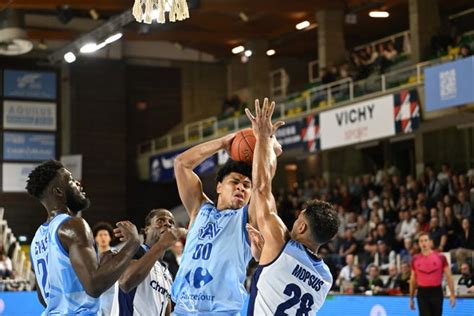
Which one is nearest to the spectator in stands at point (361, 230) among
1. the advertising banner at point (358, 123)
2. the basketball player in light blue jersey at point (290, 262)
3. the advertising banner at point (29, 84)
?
the advertising banner at point (358, 123)

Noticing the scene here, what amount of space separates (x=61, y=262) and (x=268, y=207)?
3.95ft

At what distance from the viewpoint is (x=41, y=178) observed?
17.4 feet

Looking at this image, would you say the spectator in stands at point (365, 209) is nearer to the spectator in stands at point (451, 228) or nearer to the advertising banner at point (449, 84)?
the advertising banner at point (449, 84)

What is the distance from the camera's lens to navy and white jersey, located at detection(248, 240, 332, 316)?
510 centimetres

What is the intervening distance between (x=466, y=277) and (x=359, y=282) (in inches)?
115

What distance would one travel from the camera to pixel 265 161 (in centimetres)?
538

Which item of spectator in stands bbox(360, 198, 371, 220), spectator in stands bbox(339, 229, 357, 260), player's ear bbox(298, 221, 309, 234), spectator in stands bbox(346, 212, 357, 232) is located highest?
spectator in stands bbox(360, 198, 371, 220)

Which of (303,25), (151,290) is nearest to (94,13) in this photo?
(303,25)

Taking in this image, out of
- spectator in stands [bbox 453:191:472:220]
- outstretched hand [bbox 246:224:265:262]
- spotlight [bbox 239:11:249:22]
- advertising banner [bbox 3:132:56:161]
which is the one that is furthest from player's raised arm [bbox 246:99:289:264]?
advertising banner [bbox 3:132:56:161]

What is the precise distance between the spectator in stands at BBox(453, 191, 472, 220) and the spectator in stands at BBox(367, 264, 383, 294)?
7.12 ft

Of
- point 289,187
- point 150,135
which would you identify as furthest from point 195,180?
point 150,135

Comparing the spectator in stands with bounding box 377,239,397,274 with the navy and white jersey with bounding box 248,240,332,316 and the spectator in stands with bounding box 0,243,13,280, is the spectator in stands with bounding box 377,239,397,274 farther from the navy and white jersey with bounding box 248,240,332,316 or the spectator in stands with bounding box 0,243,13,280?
the navy and white jersey with bounding box 248,240,332,316

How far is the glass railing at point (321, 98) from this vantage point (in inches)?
880

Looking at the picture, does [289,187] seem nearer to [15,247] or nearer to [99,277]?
[15,247]
